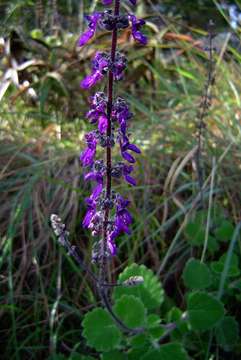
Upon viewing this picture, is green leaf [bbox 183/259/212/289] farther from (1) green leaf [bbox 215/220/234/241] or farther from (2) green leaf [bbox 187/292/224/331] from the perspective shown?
(1) green leaf [bbox 215/220/234/241]

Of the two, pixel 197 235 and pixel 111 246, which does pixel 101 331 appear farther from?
pixel 197 235

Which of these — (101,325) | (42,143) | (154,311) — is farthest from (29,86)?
(101,325)

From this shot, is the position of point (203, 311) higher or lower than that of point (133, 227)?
lower

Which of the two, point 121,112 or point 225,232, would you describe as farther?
point 225,232

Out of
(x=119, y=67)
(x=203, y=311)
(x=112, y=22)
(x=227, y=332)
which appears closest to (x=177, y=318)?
(x=203, y=311)

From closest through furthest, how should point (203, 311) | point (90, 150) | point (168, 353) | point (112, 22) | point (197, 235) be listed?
1. point (112, 22)
2. point (90, 150)
3. point (168, 353)
4. point (203, 311)
5. point (197, 235)

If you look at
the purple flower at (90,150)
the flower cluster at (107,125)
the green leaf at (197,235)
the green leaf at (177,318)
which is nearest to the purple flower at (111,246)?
the flower cluster at (107,125)

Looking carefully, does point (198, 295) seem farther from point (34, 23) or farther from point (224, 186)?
point (34, 23)

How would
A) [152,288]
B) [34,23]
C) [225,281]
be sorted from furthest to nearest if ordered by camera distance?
[34,23]
[225,281]
[152,288]
